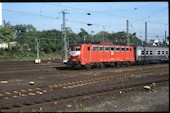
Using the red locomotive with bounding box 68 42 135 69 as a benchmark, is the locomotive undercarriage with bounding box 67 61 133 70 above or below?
below

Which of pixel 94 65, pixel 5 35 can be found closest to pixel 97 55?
pixel 94 65

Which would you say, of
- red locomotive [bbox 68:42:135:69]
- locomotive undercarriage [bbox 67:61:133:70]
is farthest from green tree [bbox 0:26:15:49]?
red locomotive [bbox 68:42:135:69]

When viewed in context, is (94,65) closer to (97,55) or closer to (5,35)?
(97,55)

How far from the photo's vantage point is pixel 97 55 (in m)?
34.4

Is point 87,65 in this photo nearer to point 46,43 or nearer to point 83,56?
point 83,56

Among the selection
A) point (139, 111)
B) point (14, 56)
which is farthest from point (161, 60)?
point (139, 111)

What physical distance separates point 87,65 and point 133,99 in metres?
20.7

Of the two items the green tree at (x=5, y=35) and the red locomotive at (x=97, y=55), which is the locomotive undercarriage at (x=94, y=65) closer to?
the red locomotive at (x=97, y=55)

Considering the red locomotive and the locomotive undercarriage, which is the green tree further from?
the red locomotive

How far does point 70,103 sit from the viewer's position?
12.3m

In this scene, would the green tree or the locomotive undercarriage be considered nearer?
the locomotive undercarriage

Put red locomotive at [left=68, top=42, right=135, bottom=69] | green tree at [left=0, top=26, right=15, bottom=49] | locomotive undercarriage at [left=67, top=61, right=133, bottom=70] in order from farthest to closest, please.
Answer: green tree at [left=0, top=26, right=15, bottom=49] < locomotive undercarriage at [left=67, top=61, right=133, bottom=70] < red locomotive at [left=68, top=42, right=135, bottom=69]

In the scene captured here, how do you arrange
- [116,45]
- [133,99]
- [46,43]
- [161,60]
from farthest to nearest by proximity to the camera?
1. [46,43]
2. [161,60]
3. [116,45]
4. [133,99]

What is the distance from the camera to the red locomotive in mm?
32688
